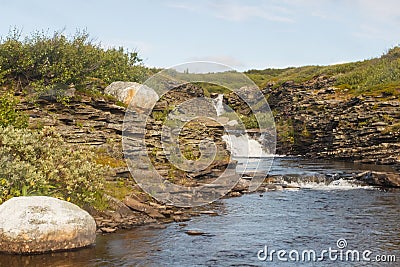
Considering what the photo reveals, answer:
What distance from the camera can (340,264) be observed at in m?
12.0

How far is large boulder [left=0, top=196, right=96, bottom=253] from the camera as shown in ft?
40.7

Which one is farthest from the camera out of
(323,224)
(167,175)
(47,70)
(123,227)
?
(47,70)

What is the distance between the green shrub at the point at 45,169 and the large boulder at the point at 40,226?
174cm

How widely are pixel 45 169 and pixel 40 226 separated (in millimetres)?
3650

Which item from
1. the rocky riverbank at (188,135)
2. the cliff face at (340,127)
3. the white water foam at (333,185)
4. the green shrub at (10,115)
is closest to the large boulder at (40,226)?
the rocky riverbank at (188,135)

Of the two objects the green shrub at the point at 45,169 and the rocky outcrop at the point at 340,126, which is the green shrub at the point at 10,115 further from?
the rocky outcrop at the point at 340,126

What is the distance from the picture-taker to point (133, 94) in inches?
998

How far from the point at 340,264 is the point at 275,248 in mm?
2215

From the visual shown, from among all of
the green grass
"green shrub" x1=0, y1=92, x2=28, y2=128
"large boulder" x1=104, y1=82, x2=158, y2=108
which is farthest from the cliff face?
"green shrub" x1=0, y1=92, x2=28, y2=128

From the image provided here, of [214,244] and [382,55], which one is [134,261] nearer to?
[214,244]

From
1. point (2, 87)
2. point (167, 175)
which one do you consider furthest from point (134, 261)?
point (2, 87)

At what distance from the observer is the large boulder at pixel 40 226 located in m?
12.4

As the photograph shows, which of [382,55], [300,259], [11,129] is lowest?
[300,259]

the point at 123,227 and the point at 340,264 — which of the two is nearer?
the point at 340,264
